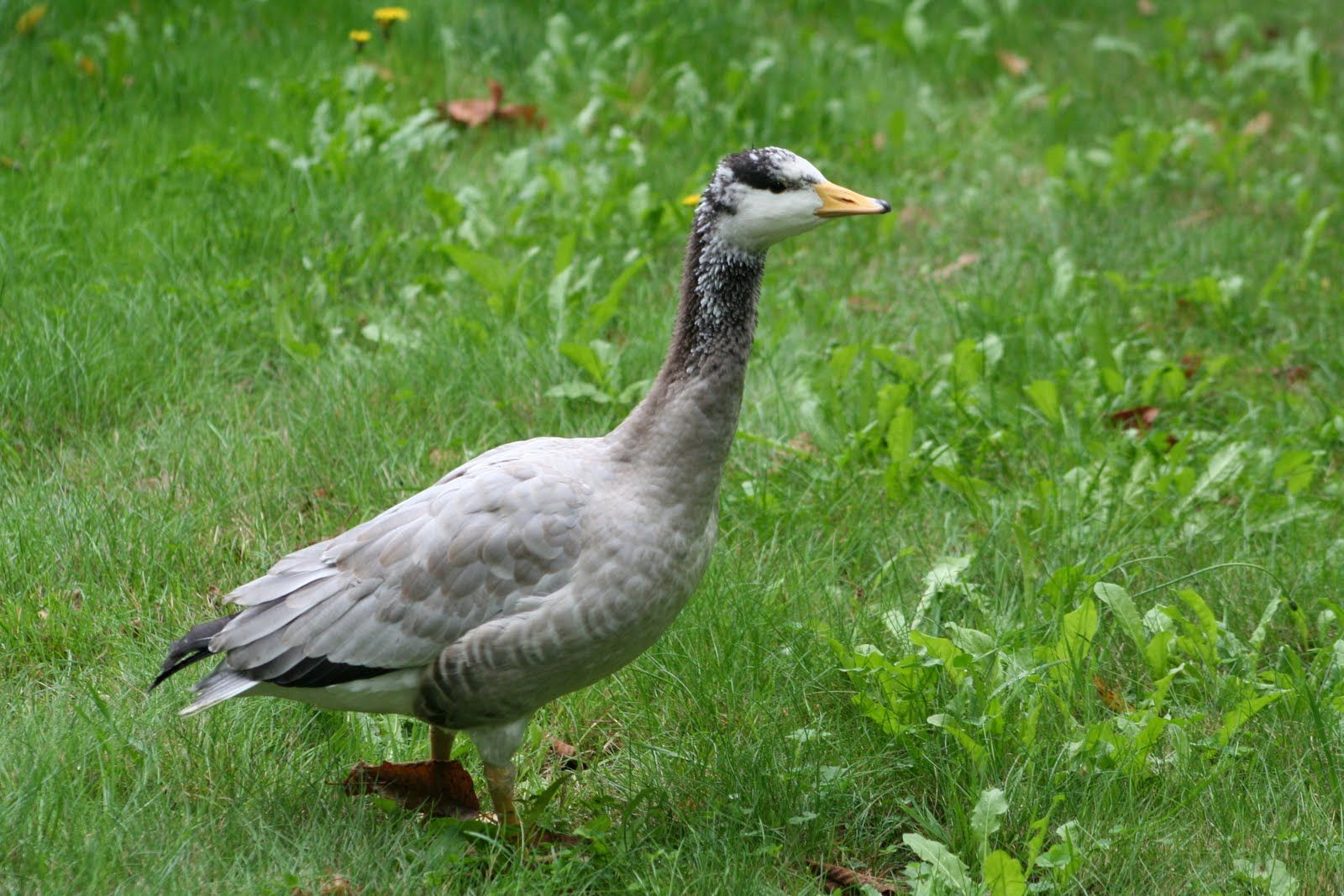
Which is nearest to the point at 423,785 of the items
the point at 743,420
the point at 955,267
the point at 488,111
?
the point at 743,420

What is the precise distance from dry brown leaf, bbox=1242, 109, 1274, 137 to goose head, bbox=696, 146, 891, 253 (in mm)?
5659

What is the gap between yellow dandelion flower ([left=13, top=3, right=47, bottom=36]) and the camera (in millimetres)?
7164

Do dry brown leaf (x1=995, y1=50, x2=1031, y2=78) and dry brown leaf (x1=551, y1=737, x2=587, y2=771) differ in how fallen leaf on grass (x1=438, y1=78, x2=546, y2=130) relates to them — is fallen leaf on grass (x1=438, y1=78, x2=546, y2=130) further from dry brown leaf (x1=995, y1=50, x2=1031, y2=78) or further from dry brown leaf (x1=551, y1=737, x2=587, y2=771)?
dry brown leaf (x1=551, y1=737, x2=587, y2=771)

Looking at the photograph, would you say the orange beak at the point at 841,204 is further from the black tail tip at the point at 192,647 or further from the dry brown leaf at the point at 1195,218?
the dry brown leaf at the point at 1195,218

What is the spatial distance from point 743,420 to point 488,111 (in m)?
2.86

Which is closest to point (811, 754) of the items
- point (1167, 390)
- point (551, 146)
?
point (1167, 390)

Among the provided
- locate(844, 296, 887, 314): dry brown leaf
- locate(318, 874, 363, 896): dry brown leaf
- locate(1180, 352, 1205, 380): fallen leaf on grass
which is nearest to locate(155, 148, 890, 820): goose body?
locate(318, 874, 363, 896): dry brown leaf

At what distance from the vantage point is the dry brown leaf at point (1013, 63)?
8.88 metres

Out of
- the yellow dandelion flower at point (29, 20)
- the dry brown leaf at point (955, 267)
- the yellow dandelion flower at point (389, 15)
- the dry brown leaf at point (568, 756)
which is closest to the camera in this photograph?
the dry brown leaf at point (568, 756)

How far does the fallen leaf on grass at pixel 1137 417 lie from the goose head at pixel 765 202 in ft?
7.82

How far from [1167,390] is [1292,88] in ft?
13.9

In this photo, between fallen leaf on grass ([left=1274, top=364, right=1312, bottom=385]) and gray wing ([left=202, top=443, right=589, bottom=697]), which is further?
fallen leaf on grass ([left=1274, top=364, right=1312, bottom=385])

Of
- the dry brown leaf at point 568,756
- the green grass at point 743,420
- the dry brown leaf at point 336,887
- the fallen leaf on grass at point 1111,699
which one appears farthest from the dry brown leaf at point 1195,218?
the dry brown leaf at point 336,887

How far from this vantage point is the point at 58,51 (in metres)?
6.97
